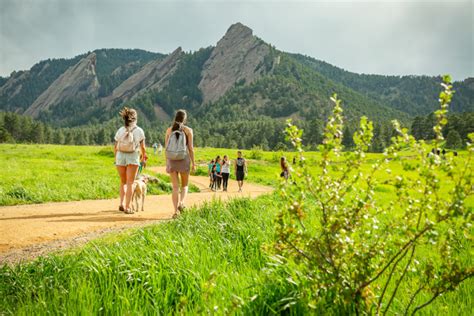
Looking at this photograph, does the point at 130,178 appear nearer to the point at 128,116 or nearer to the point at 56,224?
the point at 128,116

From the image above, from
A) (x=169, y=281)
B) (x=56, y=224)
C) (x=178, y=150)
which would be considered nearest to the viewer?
(x=169, y=281)

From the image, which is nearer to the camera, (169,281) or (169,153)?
(169,281)

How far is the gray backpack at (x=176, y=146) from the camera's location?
28.9ft

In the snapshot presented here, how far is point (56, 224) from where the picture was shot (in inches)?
318

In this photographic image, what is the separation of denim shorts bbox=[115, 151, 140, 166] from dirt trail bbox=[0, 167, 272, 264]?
1539 mm

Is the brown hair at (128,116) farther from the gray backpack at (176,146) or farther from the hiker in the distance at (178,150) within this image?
the gray backpack at (176,146)

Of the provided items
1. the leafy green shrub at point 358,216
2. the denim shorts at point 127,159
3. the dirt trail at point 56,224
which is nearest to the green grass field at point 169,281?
the leafy green shrub at point 358,216

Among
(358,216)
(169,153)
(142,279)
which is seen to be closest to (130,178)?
(169,153)

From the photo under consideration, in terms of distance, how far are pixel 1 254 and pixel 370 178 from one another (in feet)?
20.2

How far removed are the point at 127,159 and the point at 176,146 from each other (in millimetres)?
1684

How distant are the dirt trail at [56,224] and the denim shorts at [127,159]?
1.54 metres

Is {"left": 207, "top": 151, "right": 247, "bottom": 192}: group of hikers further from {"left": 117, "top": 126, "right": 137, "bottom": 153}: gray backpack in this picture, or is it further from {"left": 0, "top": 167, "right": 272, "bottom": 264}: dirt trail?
{"left": 117, "top": 126, "right": 137, "bottom": 153}: gray backpack

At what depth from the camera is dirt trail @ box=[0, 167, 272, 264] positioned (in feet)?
20.3

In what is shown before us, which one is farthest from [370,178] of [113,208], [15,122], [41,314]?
[15,122]
